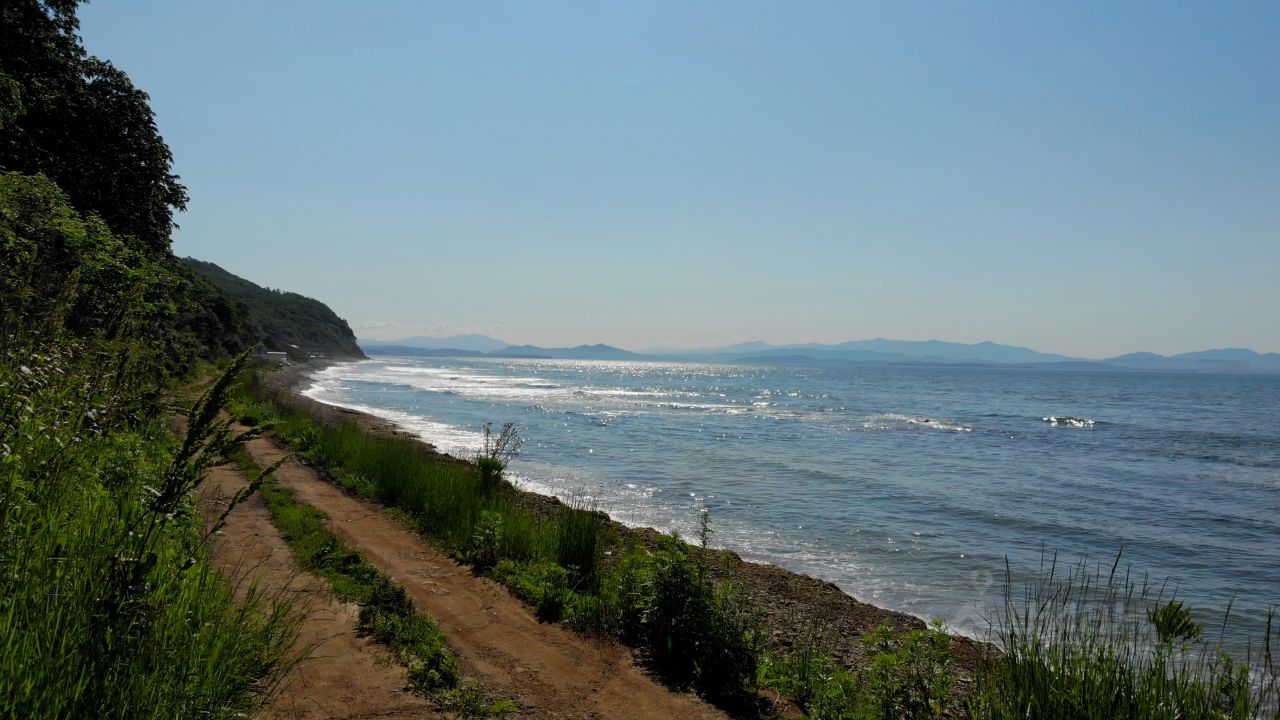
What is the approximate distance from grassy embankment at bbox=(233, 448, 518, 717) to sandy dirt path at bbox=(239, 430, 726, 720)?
0.25 m

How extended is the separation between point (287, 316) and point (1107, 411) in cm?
13536

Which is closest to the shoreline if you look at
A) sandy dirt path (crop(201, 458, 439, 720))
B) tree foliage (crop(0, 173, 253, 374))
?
sandy dirt path (crop(201, 458, 439, 720))

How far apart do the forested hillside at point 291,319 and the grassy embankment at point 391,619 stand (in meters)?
105

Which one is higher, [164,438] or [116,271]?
[116,271]

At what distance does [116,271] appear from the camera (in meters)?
9.69

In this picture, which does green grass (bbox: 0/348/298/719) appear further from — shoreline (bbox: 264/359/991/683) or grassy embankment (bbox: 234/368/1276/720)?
shoreline (bbox: 264/359/991/683)

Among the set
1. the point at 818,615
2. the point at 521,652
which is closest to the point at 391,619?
the point at 521,652

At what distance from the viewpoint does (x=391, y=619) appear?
615 cm

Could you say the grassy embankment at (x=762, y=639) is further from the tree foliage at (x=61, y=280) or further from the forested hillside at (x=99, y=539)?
the tree foliage at (x=61, y=280)

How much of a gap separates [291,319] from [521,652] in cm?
14729

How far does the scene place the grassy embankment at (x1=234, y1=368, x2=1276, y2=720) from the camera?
4.10 meters

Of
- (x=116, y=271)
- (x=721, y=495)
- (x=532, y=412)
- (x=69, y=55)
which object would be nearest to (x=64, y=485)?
(x=116, y=271)

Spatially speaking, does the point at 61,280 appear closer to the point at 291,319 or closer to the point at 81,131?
the point at 81,131

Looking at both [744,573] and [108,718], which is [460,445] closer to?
[744,573]
